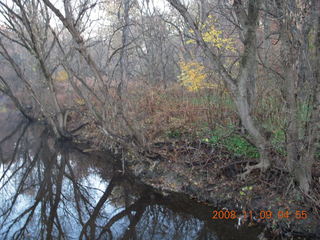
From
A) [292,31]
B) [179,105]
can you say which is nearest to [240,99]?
[292,31]

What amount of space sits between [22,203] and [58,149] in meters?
4.99

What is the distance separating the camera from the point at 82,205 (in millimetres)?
6840

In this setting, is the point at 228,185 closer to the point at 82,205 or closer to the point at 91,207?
the point at 91,207

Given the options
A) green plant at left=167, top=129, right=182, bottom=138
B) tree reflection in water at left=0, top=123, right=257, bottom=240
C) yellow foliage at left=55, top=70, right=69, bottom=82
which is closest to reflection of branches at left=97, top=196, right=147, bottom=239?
tree reflection in water at left=0, top=123, right=257, bottom=240

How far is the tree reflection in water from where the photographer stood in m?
5.54

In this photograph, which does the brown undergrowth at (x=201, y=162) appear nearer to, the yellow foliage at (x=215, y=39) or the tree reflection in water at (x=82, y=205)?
the tree reflection in water at (x=82, y=205)

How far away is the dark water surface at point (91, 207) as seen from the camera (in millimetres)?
5477

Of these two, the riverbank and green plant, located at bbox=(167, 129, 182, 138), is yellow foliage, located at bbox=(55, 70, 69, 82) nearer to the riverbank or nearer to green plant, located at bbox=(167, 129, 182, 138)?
the riverbank

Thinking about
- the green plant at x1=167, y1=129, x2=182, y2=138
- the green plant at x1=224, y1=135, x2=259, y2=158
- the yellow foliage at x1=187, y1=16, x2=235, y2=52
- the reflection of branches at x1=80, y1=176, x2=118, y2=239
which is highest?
the yellow foliage at x1=187, y1=16, x2=235, y2=52

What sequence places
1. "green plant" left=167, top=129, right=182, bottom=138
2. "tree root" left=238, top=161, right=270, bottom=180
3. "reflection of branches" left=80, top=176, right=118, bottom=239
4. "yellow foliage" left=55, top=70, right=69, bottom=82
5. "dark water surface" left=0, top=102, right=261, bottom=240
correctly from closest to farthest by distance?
"dark water surface" left=0, top=102, right=261, bottom=240
"reflection of branches" left=80, top=176, right=118, bottom=239
"tree root" left=238, top=161, right=270, bottom=180
"green plant" left=167, top=129, right=182, bottom=138
"yellow foliage" left=55, top=70, right=69, bottom=82
